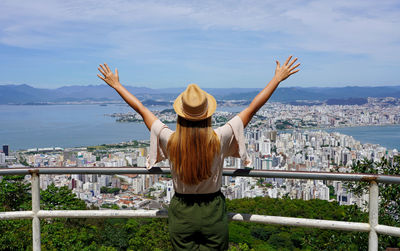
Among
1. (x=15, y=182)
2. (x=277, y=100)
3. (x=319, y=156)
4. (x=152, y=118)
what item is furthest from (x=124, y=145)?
(x=277, y=100)

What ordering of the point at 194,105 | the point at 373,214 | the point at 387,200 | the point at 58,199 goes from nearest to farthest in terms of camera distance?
the point at 194,105
the point at 373,214
the point at 387,200
the point at 58,199

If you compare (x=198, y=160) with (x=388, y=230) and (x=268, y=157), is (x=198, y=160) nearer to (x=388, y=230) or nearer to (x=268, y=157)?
(x=388, y=230)

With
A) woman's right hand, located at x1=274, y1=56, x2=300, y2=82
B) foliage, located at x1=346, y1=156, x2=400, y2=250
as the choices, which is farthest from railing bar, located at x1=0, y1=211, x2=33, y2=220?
foliage, located at x1=346, y1=156, x2=400, y2=250

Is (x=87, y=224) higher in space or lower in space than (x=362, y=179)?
lower

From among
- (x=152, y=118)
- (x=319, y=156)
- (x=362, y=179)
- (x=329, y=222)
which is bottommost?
(x=319, y=156)

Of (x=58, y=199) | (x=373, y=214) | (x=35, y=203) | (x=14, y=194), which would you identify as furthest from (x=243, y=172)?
(x=58, y=199)

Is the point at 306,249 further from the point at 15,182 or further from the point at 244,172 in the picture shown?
the point at 15,182
